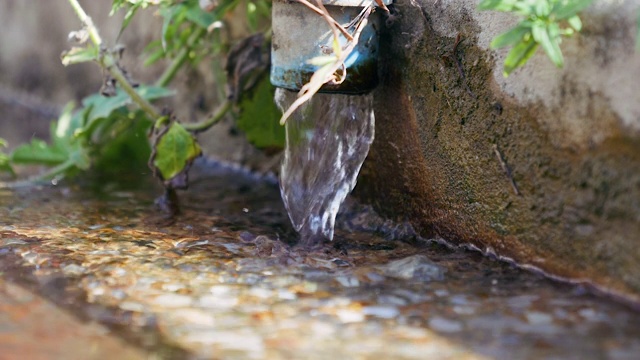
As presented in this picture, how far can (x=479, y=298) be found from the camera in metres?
1.47

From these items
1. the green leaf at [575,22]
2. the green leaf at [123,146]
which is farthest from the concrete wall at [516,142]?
the green leaf at [123,146]

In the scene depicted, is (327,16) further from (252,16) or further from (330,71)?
(252,16)

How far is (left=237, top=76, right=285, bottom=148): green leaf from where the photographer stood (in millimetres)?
2562

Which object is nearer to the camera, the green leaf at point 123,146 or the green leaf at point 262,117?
the green leaf at point 262,117

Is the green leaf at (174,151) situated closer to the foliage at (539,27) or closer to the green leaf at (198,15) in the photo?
the green leaf at (198,15)

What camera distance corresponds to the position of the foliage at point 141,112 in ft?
7.39

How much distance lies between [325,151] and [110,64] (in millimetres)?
665

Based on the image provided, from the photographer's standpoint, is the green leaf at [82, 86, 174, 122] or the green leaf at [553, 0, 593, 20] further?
the green leaf at [82, 86, 174, 122]

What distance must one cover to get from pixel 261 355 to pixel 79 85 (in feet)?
11.0

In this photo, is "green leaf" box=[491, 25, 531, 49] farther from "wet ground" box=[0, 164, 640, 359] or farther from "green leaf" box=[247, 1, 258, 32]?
"green leaf" box=[247, 1, 258, 32]

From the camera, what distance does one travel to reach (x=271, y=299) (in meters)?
1.49

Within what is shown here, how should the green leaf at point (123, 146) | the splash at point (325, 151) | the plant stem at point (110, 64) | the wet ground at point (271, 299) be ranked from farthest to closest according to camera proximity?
the green leaf at point (123, 146) < the plant stem at point (110, 64) < the splash at point (325, 151) < the wet ground at point (271, 299)

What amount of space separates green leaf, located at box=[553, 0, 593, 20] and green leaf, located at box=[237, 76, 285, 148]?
1.25 m

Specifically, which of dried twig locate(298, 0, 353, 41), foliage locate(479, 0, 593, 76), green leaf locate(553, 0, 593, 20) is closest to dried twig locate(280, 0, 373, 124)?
dried twig locate(298, 0, 353, 41)
